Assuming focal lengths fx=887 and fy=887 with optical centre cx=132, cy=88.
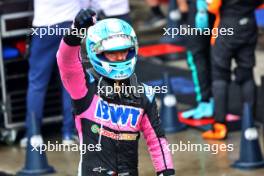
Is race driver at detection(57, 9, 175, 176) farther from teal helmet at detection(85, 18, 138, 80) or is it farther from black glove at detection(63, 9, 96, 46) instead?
black glove at detection(63, 9, 96, 46)

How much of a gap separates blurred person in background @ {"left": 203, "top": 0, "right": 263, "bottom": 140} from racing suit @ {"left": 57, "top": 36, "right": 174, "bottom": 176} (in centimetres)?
295

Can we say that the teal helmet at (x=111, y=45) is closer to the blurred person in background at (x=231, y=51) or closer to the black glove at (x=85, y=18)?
the black glove at (x=85, y=18)

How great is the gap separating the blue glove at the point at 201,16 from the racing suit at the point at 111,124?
10.9ft

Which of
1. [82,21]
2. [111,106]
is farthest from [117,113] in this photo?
[82,21]

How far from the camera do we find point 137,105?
17.2ft

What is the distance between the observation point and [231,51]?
26.8 feet

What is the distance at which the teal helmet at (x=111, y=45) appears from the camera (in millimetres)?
5072

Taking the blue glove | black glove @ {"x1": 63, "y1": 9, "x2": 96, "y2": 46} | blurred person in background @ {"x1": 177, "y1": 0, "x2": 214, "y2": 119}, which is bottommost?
blurred person in background @ {"x1": 177, "y1": 0, "x2": 214, "y2": 119}

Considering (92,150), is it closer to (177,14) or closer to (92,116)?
(92,116)

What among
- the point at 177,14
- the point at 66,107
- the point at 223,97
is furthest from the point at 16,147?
the point at 177,14

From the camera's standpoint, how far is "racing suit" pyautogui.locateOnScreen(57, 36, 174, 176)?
5.19 meters

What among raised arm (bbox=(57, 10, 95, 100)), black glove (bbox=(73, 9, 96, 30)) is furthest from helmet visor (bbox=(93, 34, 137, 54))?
black glove (bbox=(73, 9, 96, 30))

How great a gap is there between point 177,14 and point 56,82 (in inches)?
182

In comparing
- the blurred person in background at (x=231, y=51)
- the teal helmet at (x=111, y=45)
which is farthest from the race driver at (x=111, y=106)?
the blurred person in background at (x=231, y=51)
